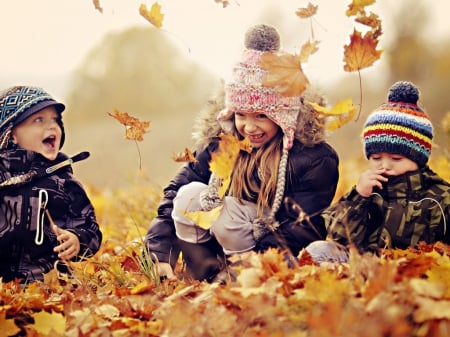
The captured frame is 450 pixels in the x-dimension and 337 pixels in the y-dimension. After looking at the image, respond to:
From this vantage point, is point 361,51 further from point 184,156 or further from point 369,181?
point 184,156

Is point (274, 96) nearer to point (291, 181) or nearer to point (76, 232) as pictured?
point (291, 181)

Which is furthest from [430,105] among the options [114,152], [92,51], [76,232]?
[76,232]

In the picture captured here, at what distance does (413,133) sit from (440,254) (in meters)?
0.54

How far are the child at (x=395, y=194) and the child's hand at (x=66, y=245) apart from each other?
111 cm

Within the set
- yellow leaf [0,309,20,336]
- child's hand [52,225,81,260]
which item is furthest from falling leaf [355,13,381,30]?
yellow leaf [0,309,20,336]

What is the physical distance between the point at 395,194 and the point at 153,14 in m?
1.27

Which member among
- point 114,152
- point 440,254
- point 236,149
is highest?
point 236,149

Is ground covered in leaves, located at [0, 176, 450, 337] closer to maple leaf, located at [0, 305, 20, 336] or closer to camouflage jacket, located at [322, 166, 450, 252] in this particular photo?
maple leaf, located at [0, 305, 20, 336]

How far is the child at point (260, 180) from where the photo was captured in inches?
127

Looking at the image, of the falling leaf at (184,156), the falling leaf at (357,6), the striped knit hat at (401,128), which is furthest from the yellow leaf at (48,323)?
the falling leaf at (357,6)

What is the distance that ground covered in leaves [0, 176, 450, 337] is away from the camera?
5.91ft

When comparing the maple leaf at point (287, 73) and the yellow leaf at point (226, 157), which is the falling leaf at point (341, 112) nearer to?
the maple leaf at point (287, 73)

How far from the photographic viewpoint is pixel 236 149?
3.21 meters

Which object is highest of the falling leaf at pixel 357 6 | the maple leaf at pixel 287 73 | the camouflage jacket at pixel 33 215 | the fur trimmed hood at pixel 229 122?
the falling leaf at pixel 357 6
